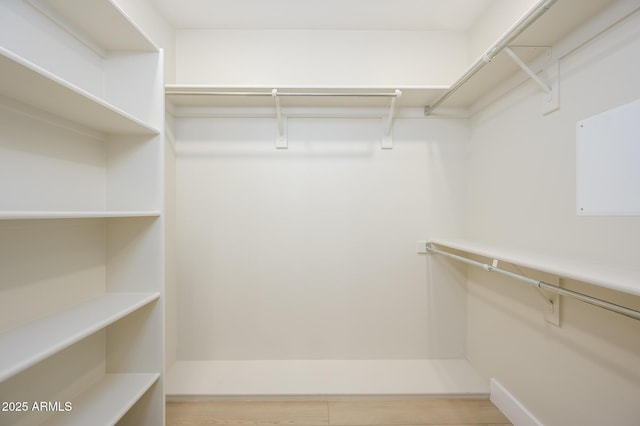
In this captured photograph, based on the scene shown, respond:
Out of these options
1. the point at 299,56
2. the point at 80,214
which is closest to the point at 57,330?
the point at 80,214

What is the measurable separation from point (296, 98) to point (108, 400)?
5.96ft

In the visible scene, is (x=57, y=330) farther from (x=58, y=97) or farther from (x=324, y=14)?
(x=324, y=14)

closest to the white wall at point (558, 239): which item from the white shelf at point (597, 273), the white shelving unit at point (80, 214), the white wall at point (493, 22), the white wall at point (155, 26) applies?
the white shelf at point (597, 273)

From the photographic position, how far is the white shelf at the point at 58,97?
71cm

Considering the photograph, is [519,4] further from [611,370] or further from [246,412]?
[246,412]

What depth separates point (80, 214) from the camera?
2.85 ft

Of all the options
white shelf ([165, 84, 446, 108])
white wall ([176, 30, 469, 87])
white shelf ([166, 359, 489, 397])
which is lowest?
white shelf ([166, 359, 489, 397])

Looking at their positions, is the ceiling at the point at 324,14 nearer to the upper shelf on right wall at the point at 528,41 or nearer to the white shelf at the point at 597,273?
the upper shelf on right wall at the point at 528,41

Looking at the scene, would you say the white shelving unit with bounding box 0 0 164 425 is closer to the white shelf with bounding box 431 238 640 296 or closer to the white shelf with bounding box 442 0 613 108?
the white shelf with bounding box 431 238 640 296

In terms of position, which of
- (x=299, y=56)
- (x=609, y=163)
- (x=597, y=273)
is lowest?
(x=597, y=273)

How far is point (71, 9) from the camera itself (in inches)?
40.3

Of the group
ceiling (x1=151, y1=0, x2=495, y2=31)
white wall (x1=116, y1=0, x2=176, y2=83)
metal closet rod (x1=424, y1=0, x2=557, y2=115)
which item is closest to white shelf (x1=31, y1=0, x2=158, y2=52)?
white wall (x1=116, y1=0, x2=176, y2=83)

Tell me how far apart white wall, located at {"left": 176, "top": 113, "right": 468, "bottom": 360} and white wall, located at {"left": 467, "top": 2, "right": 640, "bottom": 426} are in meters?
0.30

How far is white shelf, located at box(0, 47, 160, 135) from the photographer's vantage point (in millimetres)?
710
